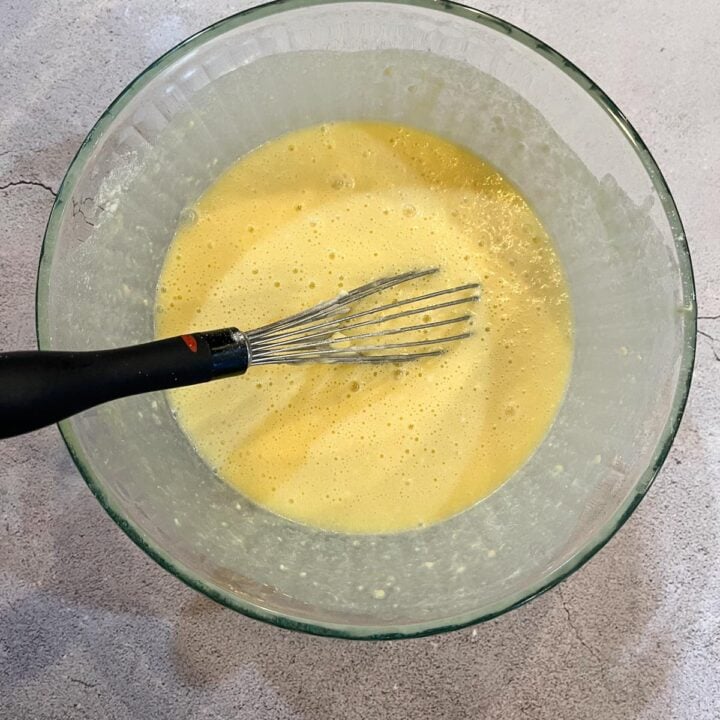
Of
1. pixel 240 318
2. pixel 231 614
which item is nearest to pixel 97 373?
pixel 240 318

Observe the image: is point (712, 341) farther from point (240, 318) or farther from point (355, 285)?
point (240, 318)

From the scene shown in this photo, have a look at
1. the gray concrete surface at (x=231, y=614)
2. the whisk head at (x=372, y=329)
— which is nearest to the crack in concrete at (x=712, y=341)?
the gray concrete surface at (x=231, y=614)

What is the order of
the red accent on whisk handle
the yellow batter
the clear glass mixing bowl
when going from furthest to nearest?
the yellow batter, the clear glass mixing bowl, the red accent on whisk handle

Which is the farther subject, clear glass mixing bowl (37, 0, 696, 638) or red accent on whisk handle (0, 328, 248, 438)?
clear glass mixing bowl (37, 0, 696, 638)

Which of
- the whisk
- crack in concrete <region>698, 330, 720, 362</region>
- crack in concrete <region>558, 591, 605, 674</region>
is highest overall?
the whisk

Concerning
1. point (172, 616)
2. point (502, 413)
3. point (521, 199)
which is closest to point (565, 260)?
point (521, 199)

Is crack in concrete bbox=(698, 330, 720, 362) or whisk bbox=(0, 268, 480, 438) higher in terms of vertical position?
whisk bbox=(0, 268, 480, 438)

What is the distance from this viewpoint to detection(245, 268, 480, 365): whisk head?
0.78 m

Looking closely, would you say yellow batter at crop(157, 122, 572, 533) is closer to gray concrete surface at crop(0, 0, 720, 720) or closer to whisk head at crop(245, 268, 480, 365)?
whisk head at crop(245, 268, 480, 365)

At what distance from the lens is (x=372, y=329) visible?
2.77 ft

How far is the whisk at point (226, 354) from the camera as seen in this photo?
21.7 inches

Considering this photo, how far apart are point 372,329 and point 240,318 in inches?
6.0

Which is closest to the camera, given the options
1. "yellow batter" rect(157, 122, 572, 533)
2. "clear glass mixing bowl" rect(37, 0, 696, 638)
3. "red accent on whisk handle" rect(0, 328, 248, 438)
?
"red accent on whisk handle" rect(0, 328, 248, 438)

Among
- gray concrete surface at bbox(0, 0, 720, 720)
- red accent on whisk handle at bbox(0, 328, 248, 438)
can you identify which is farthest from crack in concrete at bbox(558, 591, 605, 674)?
red accent on whisk handle at bbox(0, 328, 248, 438)
